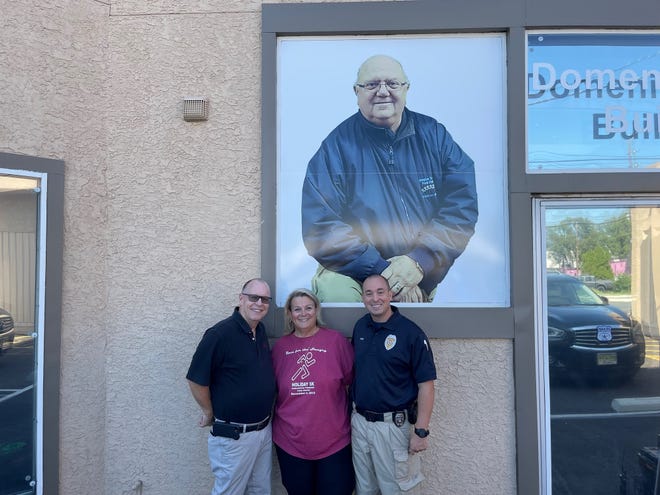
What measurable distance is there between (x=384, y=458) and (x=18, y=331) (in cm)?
252

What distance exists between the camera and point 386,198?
376 centimetres

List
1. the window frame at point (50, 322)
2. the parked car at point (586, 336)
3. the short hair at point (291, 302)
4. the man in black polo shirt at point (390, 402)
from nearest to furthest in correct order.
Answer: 1. the man in black polo shirt at point (390, 402)
2. the short hair at point (291, 302)
3. the window frame at point (50, 322)
4. the parked car at point (586, 336)

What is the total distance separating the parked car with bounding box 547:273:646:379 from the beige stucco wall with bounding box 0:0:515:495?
443 millimetres

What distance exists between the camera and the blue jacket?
372cm

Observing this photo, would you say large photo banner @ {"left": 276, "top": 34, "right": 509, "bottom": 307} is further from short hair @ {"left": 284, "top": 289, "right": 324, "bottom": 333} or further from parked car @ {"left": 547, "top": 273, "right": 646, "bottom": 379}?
parked car @ {"left": 547, "top": 273, "right": 646, "bottom": 379}

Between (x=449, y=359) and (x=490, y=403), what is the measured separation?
16.3 inches

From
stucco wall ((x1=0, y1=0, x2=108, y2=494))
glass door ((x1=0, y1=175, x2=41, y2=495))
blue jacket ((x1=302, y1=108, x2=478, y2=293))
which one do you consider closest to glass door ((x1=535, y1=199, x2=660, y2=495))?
blue jacket ((x1=302, y1=108, x2=478, y2=293))

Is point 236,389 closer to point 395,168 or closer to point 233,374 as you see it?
point 233,374

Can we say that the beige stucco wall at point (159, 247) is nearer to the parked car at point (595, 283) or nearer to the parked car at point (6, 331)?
the parked car at point (6, 331)

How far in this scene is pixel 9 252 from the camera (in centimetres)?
337

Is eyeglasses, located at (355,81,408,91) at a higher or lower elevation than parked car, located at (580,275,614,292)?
higher

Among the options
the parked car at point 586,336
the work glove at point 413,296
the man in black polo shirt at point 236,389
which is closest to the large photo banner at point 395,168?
the work glove at point 413,296

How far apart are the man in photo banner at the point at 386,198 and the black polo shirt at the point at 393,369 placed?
0.58 meters

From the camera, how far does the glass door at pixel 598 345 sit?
3.68 m
